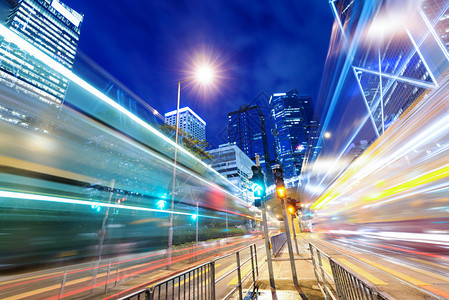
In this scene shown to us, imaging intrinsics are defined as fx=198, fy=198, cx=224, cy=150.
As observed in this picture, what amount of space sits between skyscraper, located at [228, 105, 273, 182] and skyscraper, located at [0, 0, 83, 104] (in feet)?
408

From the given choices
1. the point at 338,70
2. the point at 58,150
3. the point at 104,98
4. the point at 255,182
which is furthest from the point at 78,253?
the point at 338,70

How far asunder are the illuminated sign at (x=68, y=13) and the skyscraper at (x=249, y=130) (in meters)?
124

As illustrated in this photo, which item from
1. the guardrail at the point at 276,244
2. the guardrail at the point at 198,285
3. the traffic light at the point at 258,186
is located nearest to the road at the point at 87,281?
the guardrail at the point at 198,285

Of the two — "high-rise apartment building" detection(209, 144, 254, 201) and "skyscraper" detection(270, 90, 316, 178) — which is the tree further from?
"skyscraper" detection(270, 90, 316, 178)

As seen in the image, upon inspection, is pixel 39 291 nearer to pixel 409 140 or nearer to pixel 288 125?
pixel 409 140

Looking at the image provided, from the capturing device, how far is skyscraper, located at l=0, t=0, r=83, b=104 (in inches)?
233

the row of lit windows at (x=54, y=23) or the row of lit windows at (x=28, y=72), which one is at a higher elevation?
the row of lit windows at (x=54, y=23)

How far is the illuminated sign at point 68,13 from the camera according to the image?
88325 millimetres

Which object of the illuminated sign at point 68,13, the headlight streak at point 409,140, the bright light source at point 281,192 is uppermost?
the illuminated sign at point 68,13

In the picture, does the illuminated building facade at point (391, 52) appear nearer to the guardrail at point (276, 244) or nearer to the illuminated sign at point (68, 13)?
the guardrail at point (276, 244)

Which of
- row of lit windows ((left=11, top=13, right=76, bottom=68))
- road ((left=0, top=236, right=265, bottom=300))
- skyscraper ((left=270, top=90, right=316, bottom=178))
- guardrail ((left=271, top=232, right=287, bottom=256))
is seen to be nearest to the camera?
road ((left=0, top=236, right=265, bottom=300))

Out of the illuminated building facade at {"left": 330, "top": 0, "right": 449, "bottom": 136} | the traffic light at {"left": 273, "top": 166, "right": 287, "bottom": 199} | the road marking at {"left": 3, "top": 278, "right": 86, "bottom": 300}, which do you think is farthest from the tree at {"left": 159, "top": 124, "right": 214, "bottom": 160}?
the illuminated building facade at {"left": 330, "top": 0, "right": 449, "bottom": 136}

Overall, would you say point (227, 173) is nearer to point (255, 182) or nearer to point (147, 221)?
point (147, 221)

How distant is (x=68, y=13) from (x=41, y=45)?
54.9 metres
